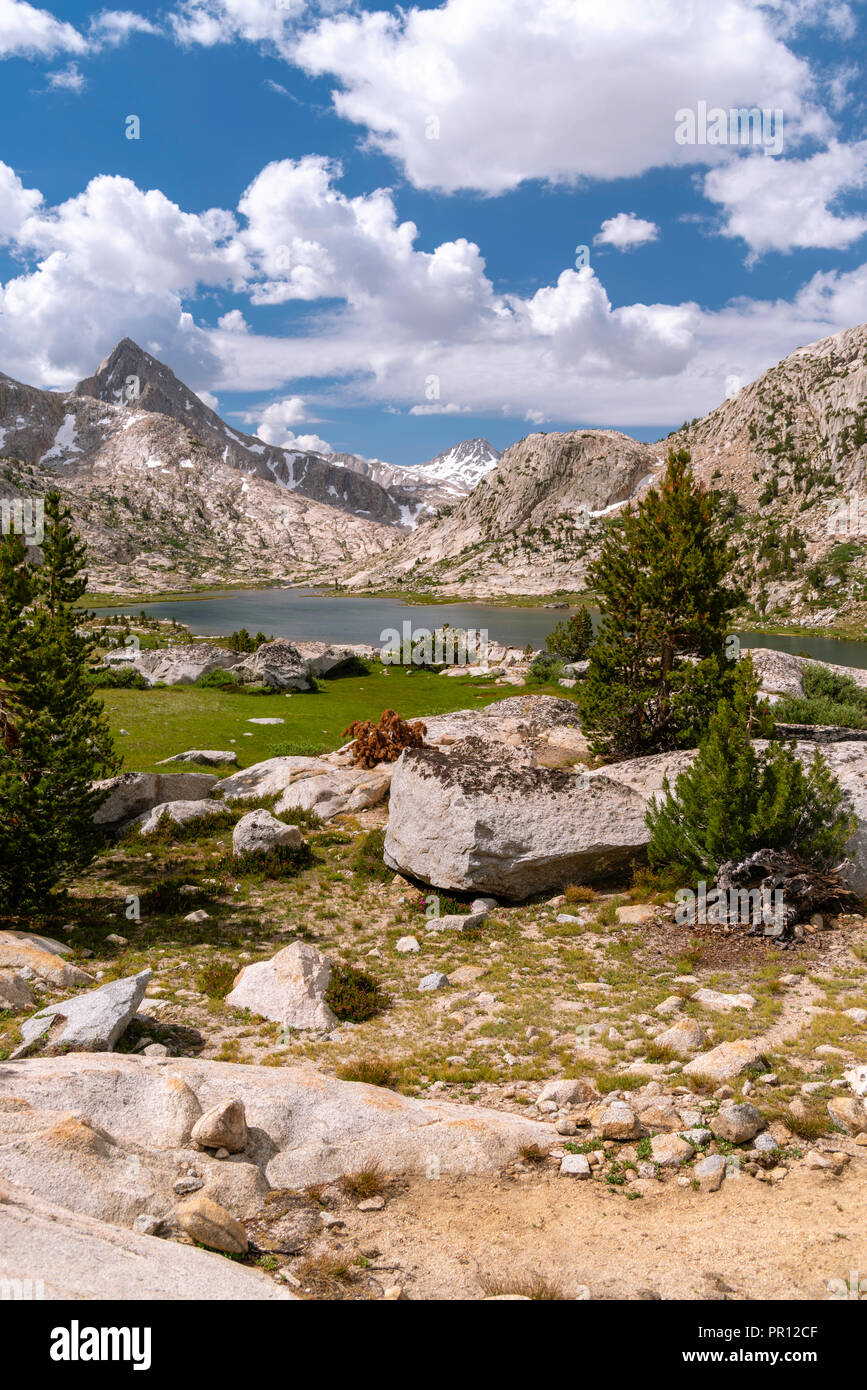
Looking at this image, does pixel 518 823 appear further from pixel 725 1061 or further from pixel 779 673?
pixel 779 673

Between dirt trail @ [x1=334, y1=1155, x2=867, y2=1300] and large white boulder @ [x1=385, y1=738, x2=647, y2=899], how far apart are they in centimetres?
988

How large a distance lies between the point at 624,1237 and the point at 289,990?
7.40 m

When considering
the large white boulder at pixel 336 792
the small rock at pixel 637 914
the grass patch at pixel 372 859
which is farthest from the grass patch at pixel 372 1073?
the large white boulder at pixel 336 792

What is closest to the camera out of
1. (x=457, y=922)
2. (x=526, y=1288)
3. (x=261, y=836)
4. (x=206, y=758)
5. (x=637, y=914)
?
(x=526, y=1288)

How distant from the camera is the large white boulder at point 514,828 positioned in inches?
687

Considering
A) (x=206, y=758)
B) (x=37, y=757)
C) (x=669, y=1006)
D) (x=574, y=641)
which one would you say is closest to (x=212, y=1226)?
(x=669, y=1006)

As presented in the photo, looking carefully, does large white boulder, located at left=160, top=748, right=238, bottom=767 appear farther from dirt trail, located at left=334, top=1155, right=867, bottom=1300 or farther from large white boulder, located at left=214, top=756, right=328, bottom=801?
dirt trail, located at left=334, top=1155, right=867, bottom=1300

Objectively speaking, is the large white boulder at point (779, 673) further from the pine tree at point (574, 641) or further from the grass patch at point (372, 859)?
the grass patch at point (372, 859)

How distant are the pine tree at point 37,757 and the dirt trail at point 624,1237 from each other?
12.7 meters

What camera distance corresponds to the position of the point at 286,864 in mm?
21031

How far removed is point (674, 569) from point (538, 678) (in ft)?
117

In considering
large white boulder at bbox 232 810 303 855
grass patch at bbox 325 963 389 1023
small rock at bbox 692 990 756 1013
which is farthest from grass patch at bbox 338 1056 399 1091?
large white boulder at bbox 232 810 303 855

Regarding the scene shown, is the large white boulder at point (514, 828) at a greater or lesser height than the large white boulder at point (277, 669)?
lesser

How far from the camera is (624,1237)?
21.9 ft
